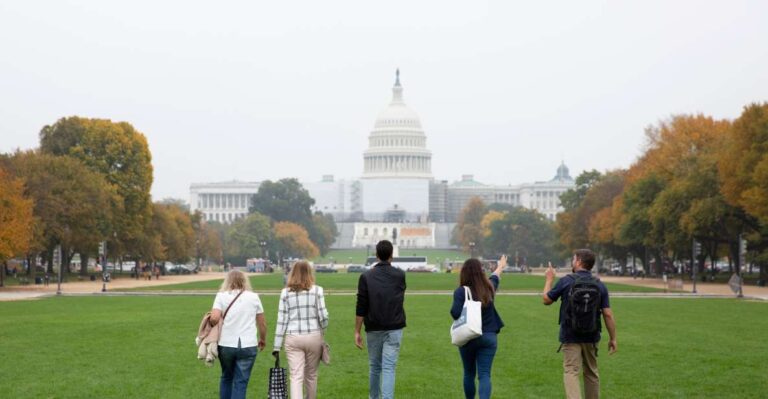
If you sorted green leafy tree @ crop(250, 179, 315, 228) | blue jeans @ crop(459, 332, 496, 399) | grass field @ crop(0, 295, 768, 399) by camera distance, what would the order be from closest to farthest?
blue jeans @ crop(459, 332, 496, 399), grass field @ crop(0, 295, 768, 399), green leafy tree @ crop(250, 179, 315, 228)

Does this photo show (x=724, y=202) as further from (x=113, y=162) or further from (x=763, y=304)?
(x=113, y=162)

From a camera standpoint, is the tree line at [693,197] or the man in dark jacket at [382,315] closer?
the man in dark jacket at [382,315]

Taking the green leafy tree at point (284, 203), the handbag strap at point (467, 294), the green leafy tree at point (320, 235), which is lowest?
the handbag strap at point (467, 294)

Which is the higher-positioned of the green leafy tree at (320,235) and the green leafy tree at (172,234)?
the green leafy tree at (320,235)

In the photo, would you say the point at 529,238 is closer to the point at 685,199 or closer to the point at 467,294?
the point at 685,199

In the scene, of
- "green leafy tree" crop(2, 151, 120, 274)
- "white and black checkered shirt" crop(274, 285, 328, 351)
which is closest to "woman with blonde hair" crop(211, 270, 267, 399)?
"white and black checkered shirt" crop(274, 285, 328, 351)

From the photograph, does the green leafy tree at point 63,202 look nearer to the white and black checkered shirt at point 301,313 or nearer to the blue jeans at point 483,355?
the white and black checkered shirt at point 301,313

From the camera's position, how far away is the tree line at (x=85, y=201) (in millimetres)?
64188

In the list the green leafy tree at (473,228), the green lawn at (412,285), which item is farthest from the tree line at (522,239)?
the green lawn at (412,285)

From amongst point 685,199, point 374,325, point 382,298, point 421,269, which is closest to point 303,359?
point 374,325

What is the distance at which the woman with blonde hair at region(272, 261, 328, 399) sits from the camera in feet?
47.9

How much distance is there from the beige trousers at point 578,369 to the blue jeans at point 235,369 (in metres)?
3.44

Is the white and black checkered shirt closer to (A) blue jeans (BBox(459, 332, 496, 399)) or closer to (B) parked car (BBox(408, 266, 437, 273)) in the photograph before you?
(A) blue jeans (BBox(459, 332, 496, 399))

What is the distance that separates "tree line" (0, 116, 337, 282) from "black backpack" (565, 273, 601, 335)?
47.2 metres
